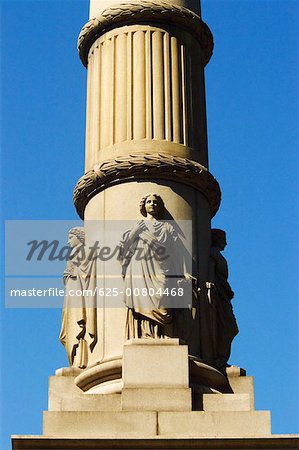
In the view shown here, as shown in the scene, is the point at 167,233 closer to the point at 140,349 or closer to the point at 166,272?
the point at 166,272

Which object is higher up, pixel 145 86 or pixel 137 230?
pixel 145 86

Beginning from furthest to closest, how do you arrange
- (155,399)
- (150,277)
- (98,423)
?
(150,277) < (155,399) < (98,423)

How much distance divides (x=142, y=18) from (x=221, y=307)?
20.5 feet

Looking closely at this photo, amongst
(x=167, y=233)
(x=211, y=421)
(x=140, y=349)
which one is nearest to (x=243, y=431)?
(x=211, y=421)

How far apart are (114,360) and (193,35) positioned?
7526 millimetres

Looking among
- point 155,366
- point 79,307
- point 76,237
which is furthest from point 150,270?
point 76,237

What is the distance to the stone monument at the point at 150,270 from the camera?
21344mm

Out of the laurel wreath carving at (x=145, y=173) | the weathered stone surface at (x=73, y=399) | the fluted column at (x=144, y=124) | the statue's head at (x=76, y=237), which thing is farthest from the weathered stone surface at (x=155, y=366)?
the laurel wreath carving at (x=145, y=173)

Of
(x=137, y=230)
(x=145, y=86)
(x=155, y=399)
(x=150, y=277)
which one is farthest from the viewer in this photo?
(x=145, y=86)

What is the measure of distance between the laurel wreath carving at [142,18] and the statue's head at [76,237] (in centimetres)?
422

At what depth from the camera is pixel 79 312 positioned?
2381cm

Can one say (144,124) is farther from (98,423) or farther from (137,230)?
(98,423)

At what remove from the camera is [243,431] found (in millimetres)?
21297
